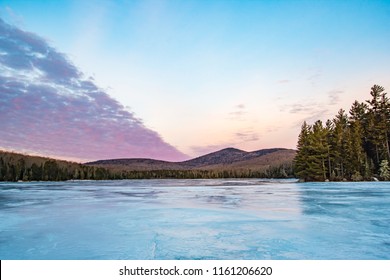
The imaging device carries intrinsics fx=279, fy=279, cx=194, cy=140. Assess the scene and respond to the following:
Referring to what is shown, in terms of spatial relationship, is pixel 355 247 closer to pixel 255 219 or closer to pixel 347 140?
pixel 255 219

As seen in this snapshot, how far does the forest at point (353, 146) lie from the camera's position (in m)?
37.2

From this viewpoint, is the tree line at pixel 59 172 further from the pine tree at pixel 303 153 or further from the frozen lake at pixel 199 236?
the frozen lake at pixel 199 236

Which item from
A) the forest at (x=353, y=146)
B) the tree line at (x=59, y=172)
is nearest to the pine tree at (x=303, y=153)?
the forest at (x=353, y=146)

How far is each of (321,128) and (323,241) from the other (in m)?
39.0

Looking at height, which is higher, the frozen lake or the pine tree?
the pine tree

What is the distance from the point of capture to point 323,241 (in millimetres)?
5648

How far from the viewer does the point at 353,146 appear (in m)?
38.8

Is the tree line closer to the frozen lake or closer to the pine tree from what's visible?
the pine tree

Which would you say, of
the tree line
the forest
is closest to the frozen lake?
the forest

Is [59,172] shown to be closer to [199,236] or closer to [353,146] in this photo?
[353,146]

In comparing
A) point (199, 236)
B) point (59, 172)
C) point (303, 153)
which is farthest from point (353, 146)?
point (59, 172)

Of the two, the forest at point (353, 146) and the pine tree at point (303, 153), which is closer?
the forest at point (353, 146)

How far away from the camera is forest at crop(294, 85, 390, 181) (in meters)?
37.2
